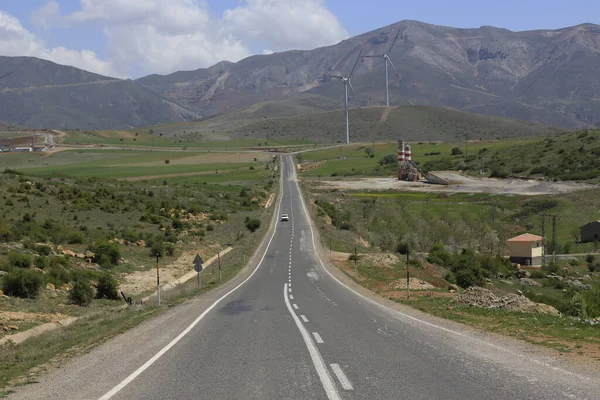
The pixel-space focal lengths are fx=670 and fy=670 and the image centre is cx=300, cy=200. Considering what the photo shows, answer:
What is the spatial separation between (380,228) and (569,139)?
302 feet

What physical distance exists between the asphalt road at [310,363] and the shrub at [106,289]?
1188 cm

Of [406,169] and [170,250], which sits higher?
[406,169]

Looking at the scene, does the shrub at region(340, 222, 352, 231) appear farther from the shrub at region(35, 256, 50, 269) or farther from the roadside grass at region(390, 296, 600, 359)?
the roadside grass at region(390, 296, 600, 359)

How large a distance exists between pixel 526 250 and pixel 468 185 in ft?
175

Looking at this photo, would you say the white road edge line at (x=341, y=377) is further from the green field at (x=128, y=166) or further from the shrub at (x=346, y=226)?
the green field at (x=128, y=166)

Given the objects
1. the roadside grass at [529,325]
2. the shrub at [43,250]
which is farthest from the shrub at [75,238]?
the roadside grass at [529,325]

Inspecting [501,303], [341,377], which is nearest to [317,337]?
[341,377]

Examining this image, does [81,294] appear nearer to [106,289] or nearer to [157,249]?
[106,289]

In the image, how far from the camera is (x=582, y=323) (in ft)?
62.2

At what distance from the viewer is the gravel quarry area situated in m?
112

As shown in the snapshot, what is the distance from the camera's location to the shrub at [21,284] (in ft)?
95.6

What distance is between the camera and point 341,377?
11680mm

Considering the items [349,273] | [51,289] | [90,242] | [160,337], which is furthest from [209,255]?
[160,337]

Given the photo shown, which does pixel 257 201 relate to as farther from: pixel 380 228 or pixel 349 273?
pixel 349 273
